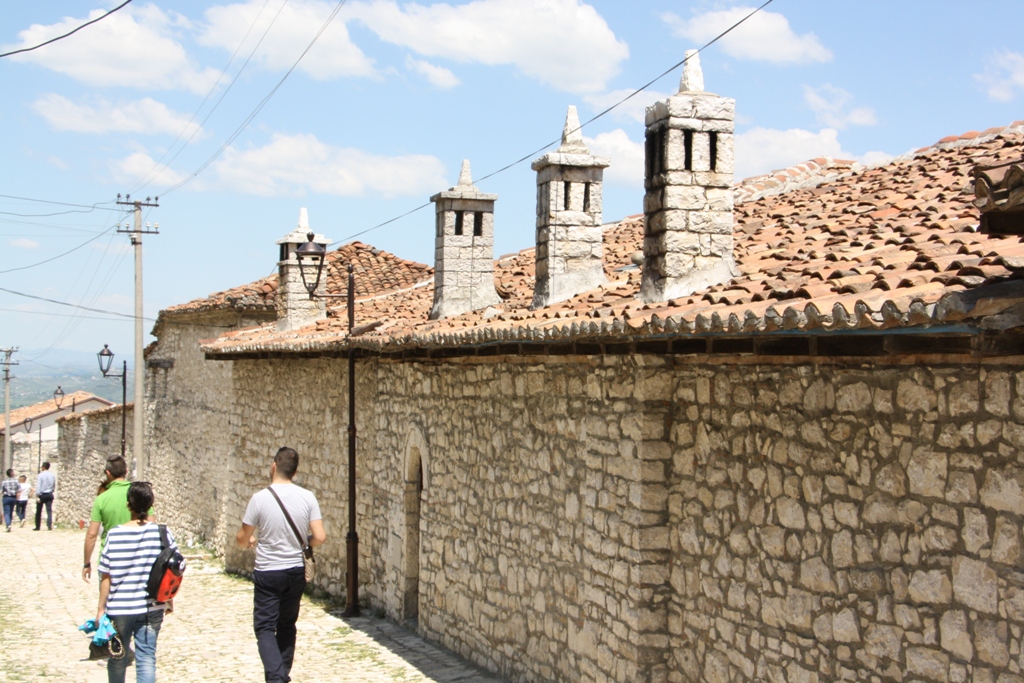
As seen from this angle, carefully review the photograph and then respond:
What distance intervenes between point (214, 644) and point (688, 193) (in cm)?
665

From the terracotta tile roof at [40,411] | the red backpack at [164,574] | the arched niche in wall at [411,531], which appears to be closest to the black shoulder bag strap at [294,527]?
the red backpack at [164,574]

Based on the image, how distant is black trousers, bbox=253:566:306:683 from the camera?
6.65 metres

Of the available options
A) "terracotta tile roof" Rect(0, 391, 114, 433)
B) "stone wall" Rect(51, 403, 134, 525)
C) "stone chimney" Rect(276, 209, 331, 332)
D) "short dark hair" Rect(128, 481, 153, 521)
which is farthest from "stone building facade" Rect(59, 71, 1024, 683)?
Answer: "terracotta tile roof" Rect(0, 391, 114, 433)

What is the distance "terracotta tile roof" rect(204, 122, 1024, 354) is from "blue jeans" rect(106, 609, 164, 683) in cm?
302

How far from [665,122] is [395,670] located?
16.8ft

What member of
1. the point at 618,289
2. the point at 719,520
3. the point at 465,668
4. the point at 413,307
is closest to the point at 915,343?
the point at 719,520

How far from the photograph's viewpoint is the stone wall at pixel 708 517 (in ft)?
14.6

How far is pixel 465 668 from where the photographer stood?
9.35 meters

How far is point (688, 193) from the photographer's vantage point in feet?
26.4

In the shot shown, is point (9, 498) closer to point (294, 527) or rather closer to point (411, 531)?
point (411, 531)

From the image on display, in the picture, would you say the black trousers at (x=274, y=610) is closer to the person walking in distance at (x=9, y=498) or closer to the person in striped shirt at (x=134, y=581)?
the person in striped shirt at (x=134, y=581)

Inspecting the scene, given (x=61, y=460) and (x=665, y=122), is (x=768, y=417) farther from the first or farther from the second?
(x=61, y=460)

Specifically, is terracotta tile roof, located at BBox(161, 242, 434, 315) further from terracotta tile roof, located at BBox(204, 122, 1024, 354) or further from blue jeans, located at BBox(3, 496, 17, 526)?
blue jeans, located at BBox(3, 496, 17, 526)

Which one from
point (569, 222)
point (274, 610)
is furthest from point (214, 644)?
point (569, 222)
